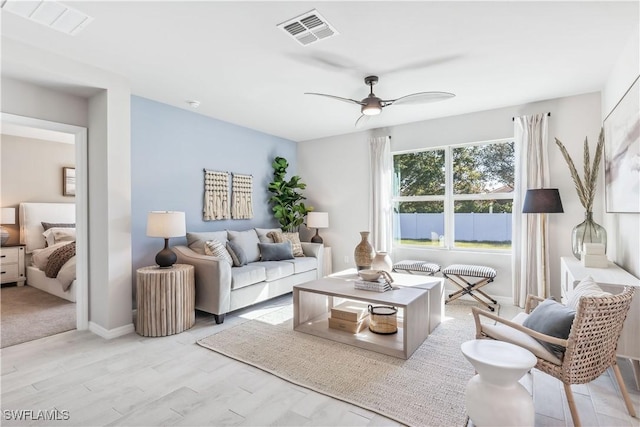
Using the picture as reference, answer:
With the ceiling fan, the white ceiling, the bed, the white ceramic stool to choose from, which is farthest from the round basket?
the bed

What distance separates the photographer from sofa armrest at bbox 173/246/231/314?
135 inches

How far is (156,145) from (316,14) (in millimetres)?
2733

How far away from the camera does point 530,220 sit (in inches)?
157

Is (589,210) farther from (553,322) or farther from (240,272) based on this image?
(240,272)

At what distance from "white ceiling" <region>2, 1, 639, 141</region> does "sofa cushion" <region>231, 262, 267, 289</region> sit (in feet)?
6.88

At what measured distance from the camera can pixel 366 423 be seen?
6.08ft

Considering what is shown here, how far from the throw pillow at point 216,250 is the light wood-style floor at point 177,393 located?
1130 millimetres

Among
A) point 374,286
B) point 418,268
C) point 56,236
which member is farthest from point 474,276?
point 56,236

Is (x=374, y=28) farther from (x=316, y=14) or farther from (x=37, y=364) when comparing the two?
(x=37, y=364)

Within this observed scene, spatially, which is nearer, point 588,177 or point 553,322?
point 553,322

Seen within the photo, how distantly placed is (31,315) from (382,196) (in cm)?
493

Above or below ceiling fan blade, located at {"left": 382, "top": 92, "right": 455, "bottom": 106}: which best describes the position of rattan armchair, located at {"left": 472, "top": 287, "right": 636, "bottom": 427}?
below

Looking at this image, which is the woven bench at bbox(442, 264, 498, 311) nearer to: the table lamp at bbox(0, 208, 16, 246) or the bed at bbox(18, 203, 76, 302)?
the bed at bbox(18, 203, 76, 302)

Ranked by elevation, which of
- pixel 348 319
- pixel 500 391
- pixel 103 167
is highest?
pixel 103 167
